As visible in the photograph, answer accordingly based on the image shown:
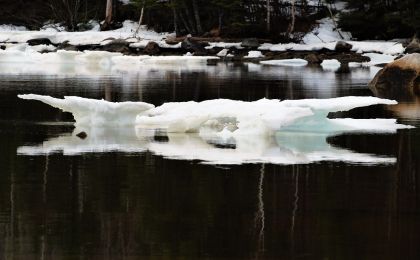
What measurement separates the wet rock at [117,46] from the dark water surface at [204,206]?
33.5 meters

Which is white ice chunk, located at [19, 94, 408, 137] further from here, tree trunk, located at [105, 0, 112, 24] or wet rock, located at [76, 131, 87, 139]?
tree trunk, located at [105, 0, 112, 24]

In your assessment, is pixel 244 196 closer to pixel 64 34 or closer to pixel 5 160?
pixel 5 160

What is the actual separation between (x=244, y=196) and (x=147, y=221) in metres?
1.33

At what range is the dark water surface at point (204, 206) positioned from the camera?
20.9 feet

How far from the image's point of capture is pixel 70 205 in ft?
25.3

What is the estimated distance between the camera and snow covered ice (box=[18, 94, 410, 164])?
430 inches

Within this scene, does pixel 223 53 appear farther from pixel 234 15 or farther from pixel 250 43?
pixel 234 15

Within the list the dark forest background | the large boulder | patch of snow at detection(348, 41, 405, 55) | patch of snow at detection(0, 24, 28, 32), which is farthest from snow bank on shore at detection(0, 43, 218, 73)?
the large boulder

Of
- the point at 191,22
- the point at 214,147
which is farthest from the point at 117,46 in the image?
the point at 214,147

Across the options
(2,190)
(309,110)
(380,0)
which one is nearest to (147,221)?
(2,190)

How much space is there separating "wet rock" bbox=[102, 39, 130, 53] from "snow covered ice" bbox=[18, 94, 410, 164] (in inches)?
1257

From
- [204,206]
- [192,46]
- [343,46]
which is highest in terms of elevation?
[204,206]

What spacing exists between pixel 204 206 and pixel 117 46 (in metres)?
39.4

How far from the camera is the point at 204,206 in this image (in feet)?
25.4
